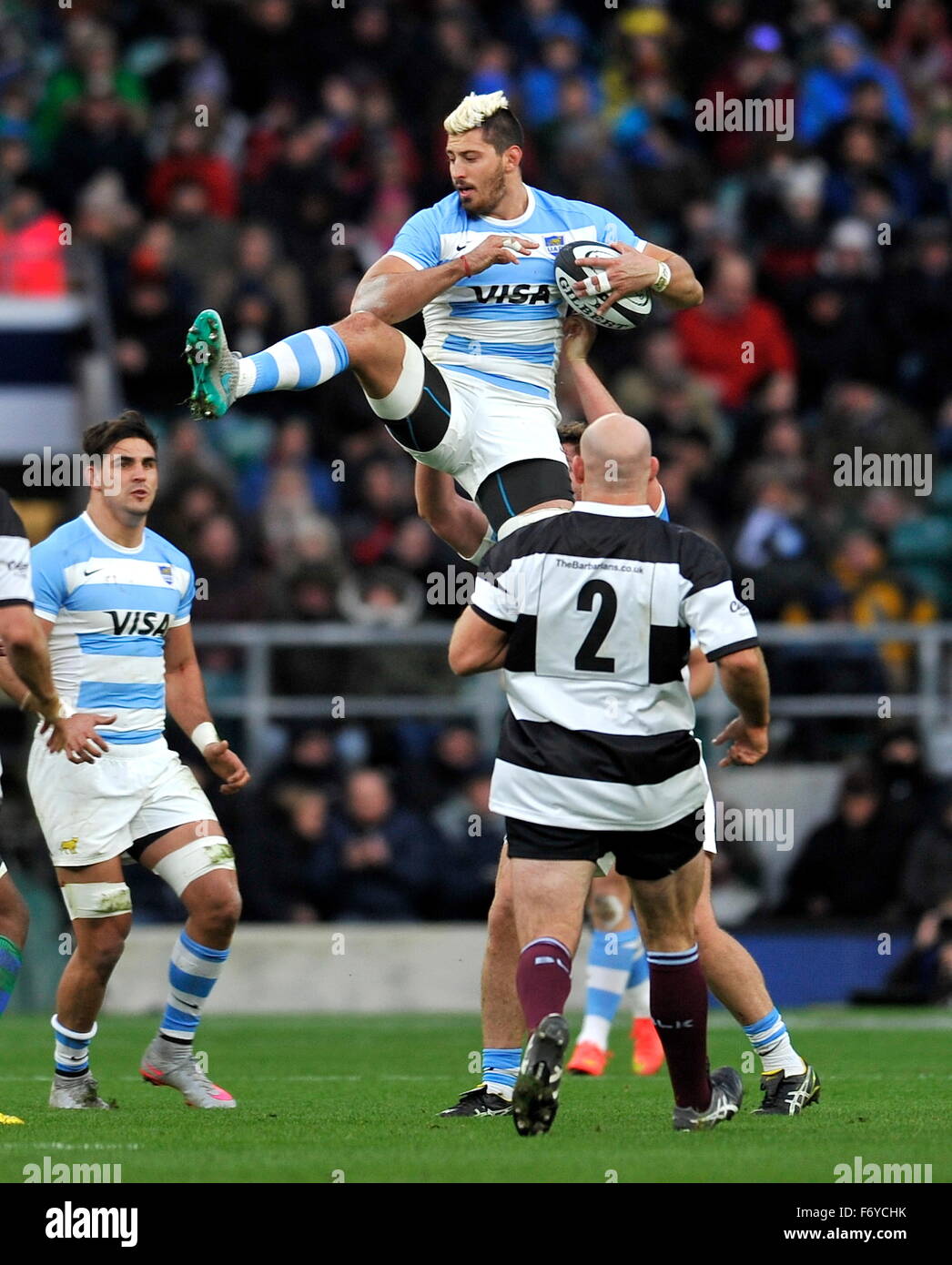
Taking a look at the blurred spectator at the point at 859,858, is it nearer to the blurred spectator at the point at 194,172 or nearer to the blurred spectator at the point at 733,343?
the blurred spectator at the point at 733,343

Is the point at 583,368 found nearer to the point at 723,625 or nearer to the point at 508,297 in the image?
the point at 508,297

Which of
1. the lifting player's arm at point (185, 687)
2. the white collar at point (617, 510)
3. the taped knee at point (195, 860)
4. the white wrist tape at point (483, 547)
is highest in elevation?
the white collar at point (617, 510)

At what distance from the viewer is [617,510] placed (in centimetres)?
777

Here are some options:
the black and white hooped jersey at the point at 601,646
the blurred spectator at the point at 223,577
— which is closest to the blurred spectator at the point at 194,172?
the blurred spectator at the point at 223,577

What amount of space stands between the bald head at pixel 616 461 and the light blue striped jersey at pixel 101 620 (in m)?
2.61

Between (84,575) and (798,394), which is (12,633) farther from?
(798,394)

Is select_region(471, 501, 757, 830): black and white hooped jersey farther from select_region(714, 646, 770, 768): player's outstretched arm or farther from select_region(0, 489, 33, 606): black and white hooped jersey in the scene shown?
select_region(0, 489, 33, 606): black and white hooped jersey

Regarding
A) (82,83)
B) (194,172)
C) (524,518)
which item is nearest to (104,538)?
(524,518)

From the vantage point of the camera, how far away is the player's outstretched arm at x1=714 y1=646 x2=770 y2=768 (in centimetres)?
758

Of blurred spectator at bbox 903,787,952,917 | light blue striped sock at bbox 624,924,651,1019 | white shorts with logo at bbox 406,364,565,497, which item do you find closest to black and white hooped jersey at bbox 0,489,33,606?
white shorts with logo at bbox 406,364,565,497

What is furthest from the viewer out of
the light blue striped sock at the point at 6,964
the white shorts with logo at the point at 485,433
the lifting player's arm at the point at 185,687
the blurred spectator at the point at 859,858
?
the blurred spectator at the point at 859,858

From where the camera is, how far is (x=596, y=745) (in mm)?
7730

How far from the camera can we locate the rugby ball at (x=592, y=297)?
9320 mm

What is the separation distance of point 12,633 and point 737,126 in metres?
14.0
